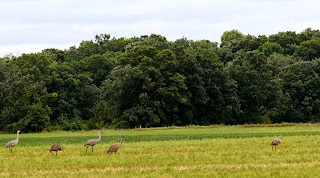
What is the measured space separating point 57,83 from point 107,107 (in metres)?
11.5

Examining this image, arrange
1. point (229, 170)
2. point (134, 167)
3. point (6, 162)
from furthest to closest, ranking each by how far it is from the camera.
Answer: point (6, 162)
point (134, 167)
point (229, 170)

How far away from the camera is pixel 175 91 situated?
9081 centimetres

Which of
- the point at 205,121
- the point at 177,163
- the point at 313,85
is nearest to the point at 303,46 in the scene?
the point at 313,85

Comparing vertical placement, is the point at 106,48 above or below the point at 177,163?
above

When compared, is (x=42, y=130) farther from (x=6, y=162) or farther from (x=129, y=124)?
(x=6, y=162)

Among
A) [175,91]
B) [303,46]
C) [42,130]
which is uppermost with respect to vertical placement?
[303,46]

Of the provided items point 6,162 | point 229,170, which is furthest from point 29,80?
point 229,170

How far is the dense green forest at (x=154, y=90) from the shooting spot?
3590 inches

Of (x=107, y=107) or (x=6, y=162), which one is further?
(x=107, y=107)

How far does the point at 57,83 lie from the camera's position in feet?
338

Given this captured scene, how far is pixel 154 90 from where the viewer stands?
92.6 m

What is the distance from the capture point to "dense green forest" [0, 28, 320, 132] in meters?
91.2

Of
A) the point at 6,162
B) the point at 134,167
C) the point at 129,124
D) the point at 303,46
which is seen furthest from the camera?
the point at 303,46

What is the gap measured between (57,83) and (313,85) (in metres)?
50.2
